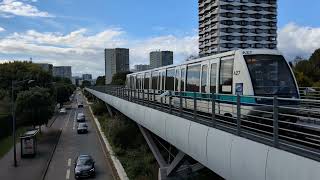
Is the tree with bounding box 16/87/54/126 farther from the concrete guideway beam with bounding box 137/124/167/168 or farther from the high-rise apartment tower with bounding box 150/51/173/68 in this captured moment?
the high-rise apartment tower with bounding box 150/51/173/68

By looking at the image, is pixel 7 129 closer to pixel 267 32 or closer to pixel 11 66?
pixel 11 66

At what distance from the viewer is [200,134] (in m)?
12.6

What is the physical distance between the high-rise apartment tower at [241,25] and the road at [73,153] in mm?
71498

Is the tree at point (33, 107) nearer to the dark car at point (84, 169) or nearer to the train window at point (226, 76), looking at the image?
the dark car at point (84, 169)

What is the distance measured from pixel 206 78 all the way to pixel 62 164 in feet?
85.0

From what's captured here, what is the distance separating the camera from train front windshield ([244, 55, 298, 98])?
16.1 meters

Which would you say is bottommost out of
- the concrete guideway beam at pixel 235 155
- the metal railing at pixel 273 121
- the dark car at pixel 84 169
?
the dark car at pixel 84 169

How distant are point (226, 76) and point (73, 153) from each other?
33.7 m

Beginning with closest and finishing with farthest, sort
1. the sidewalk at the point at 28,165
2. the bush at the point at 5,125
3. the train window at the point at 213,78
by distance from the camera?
the train window at the point at 213,78
the sidewalk at the point at 28,165
the bush at the point at 5,125

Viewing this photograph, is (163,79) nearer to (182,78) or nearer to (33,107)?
(182,78)

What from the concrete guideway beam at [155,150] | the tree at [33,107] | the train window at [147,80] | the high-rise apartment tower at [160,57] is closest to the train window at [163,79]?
the concrete guideway beam at [155,150]

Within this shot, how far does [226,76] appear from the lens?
57.9 ft

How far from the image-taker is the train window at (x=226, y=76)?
17.3 metres

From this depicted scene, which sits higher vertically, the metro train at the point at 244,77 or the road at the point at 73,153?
the metro train at the point at 244,77
